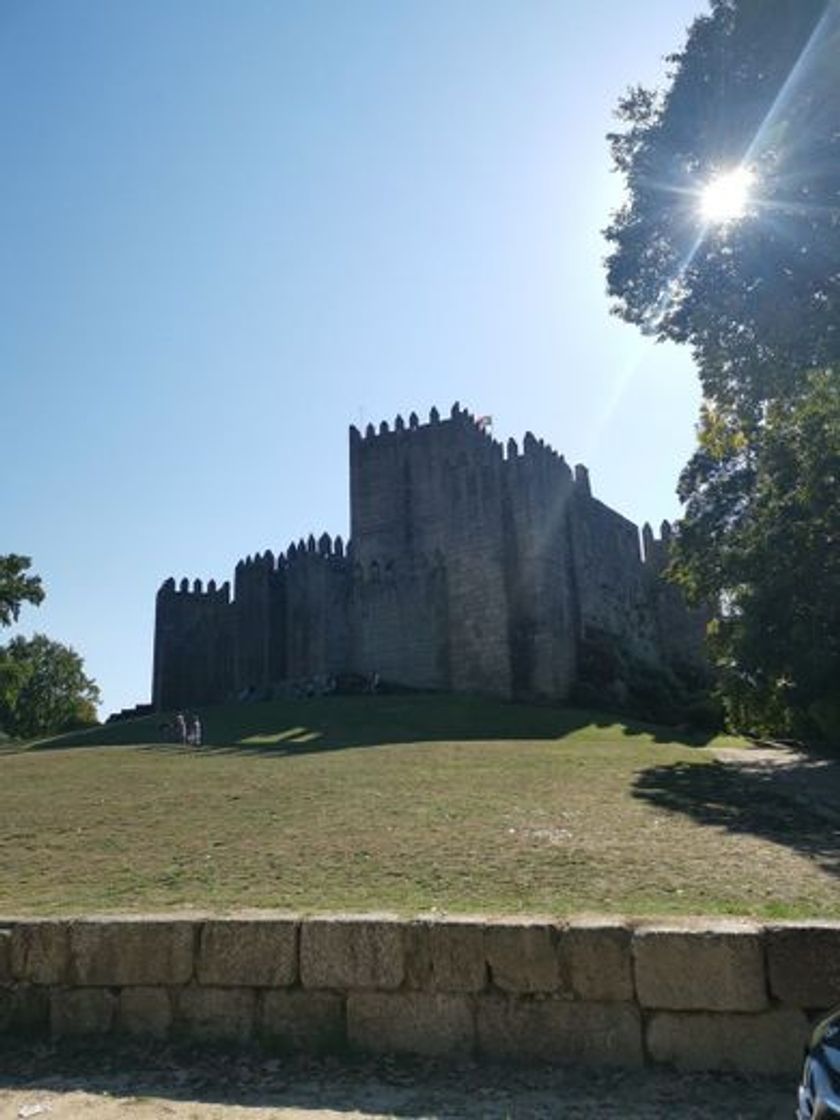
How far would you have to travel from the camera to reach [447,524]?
42.0 meters

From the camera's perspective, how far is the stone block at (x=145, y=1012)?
19.0ft

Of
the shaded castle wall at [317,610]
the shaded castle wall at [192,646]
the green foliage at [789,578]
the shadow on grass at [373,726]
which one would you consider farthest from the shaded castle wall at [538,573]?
the shaded castle wall at [192,646]

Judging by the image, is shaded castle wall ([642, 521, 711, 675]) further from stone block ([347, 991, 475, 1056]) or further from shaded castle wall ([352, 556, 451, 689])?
stone block ([347, 991, 475, 1056])

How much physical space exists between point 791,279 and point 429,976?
13.9 meters

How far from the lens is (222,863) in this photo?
27.6 feet

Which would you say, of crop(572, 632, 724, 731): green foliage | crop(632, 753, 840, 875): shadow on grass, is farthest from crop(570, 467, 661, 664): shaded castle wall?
Answer: crop(632, 753, 840, 875): shadow on grass

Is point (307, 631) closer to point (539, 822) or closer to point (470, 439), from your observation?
point (470, 439)

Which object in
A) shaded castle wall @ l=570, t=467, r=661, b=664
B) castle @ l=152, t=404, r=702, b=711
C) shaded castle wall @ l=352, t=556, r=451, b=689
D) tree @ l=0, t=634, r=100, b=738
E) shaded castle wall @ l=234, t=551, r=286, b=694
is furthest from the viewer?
tree @ l=0, t=634, r=100, b=738

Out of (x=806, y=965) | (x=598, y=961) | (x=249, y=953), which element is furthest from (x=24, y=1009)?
(x=806, y=965)

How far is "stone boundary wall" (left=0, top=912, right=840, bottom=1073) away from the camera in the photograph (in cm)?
491

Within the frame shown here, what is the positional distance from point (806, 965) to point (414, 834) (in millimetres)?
5190

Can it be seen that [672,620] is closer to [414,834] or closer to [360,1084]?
[414,834]

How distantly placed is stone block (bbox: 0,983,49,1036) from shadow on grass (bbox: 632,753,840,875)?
6.22 meters

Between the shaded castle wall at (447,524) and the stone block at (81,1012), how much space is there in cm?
3268
